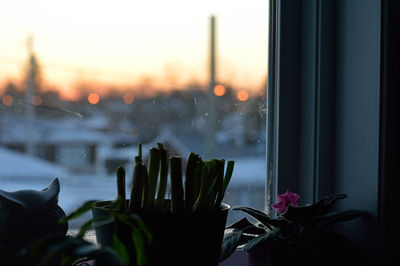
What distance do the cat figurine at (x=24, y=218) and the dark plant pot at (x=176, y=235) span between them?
0.23 feet

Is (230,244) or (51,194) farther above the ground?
(51,194)

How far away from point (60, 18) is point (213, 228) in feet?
1.85

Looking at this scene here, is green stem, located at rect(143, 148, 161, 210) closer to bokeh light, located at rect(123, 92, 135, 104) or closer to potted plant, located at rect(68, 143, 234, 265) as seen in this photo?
potted plant, located at rect(68, 143, 234, 265)

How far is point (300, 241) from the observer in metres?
0.78

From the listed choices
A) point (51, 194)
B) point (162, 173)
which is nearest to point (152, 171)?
point (162, 173)

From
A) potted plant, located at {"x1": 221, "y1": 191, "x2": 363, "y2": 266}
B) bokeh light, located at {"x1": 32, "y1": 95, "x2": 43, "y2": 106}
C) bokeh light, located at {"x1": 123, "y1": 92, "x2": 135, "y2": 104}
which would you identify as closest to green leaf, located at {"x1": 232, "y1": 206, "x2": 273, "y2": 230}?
potted plant, located at {"x1": 221, "y1": 191, "x2": 363, "y2": 266}

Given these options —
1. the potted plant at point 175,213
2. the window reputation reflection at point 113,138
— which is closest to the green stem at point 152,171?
the potted plant at point 175,213

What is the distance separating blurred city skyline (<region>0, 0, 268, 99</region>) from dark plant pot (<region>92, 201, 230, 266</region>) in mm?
377

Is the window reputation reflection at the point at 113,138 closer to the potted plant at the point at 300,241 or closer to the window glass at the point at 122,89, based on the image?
the window glass at the point at 122,89

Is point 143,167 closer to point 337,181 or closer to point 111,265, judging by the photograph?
point 111,265

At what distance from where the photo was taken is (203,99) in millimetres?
965

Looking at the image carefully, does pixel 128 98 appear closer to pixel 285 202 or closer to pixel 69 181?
pixel 69 181

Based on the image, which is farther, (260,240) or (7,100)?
(7,100)

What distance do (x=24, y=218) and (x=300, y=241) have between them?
0.48m
